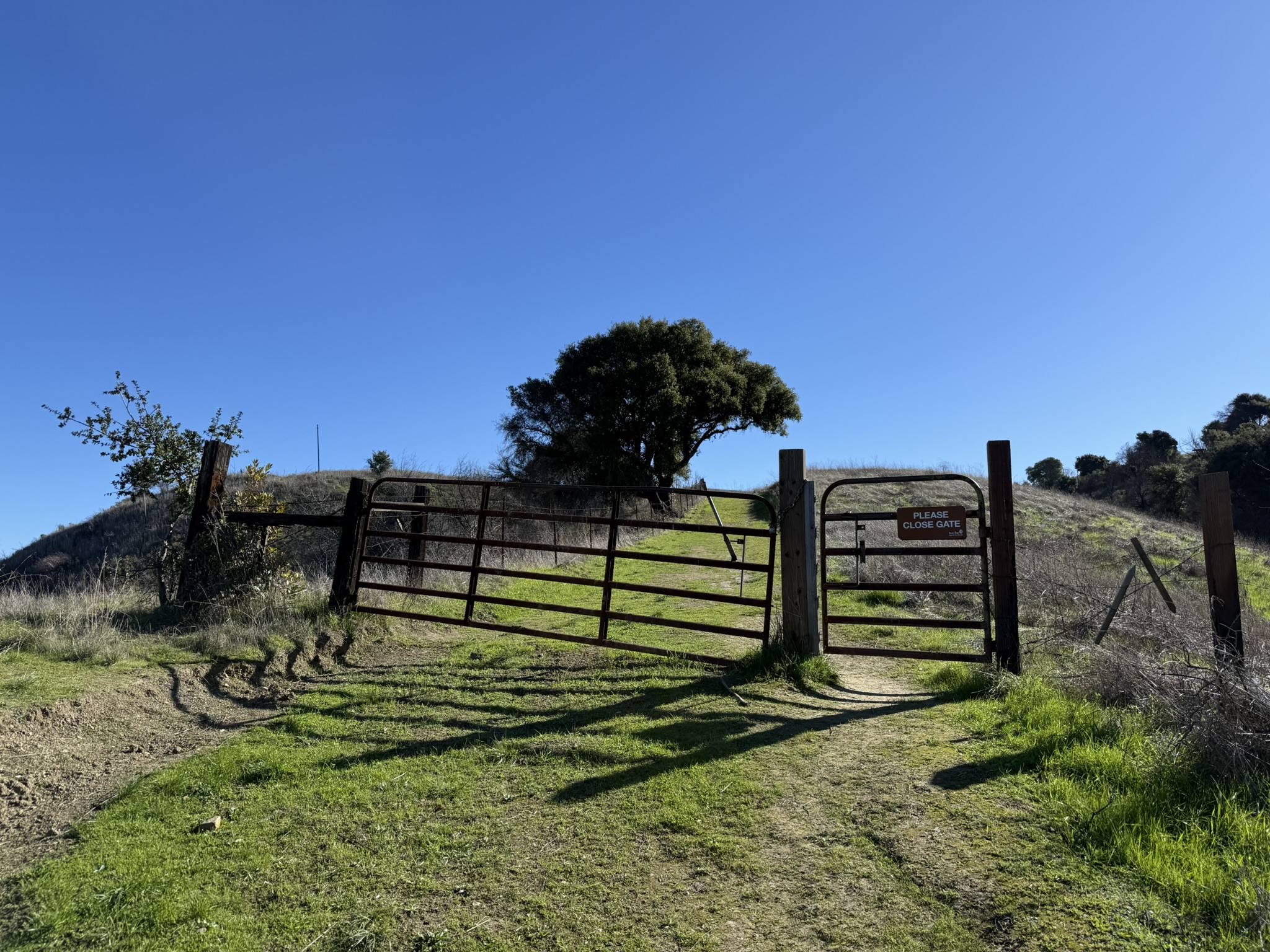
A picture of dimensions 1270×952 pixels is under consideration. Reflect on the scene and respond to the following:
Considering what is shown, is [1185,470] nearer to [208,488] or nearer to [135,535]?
[208,488]

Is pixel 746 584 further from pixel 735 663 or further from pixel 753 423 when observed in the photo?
pixel 753 423

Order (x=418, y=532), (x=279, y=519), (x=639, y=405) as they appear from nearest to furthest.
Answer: (x=279, y=519) → (x=418, y=532) → (x=639, y=405)

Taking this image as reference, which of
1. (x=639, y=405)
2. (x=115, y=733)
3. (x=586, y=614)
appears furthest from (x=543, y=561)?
(x=639, y=405)

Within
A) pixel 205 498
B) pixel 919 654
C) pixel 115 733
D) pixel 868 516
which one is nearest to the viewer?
pixel 115 733

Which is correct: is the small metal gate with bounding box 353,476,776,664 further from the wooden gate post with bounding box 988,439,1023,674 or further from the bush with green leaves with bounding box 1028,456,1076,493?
the bush with green leaves with bounding box 1028,456,1076,493

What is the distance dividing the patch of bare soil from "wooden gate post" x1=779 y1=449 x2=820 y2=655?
16.6ft

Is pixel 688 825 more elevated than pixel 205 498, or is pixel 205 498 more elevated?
pixel 205 498

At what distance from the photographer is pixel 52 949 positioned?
11.3 feet

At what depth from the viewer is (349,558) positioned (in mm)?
9555

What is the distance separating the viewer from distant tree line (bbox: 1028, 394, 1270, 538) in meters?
34.5

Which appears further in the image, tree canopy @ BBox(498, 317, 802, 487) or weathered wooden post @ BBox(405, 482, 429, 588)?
tree canopy @ BBox(498, 317, 802, 487)

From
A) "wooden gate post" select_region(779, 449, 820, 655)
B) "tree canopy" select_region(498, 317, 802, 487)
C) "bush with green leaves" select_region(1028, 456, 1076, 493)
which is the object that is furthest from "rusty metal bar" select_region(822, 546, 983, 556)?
"bush with green leaves" select_region(1028, 456, 1076, 493)

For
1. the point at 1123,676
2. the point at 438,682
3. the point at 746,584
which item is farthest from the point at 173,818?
the point at 746,584

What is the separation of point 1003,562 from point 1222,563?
5.75 feet
